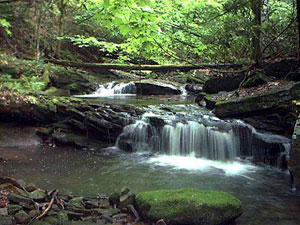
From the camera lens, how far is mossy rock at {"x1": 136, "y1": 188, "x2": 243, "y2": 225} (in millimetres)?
4789

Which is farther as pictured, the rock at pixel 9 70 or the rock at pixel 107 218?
the rock at pixel 9 70

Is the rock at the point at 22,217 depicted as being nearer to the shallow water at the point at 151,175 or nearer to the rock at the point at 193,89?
the shallow water at the point at 151,175

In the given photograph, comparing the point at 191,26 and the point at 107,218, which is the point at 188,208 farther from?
the point at 191,26

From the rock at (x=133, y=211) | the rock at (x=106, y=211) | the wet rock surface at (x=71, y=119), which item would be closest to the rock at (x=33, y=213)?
the rock at (x=106, y=211)

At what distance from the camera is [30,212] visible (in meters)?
4.56

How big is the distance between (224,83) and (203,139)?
393cm

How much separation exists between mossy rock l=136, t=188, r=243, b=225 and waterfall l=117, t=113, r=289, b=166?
4.76 m

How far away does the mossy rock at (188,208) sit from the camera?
189 inches

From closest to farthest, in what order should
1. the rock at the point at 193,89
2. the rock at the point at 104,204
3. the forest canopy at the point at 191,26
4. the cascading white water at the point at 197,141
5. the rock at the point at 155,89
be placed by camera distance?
the forest canopy at the point at 191,26, the rock at the point at 104,204, the cascading white water at the point at 197,141, the rock at the point at 155,89, the rock at the point at 193,89

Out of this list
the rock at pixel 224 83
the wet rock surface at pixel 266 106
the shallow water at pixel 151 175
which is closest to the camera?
the shallow water at pixel 151 175

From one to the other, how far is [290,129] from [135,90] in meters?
10.0

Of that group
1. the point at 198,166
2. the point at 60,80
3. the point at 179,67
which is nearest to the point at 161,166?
the point at 198,166

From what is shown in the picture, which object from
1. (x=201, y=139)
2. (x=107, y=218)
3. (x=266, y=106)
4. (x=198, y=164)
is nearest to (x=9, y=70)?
(x=201, y=139)

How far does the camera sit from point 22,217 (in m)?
4.32
